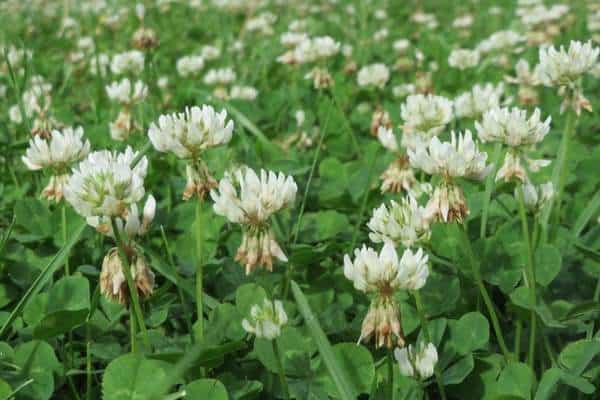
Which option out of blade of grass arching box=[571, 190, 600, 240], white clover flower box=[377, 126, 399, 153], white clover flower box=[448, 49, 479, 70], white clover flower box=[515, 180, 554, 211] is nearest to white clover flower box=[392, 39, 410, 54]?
white clover flower box=[448, 49, 479, 70]

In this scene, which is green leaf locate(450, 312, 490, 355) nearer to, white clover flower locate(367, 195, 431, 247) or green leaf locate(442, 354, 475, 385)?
green leaf locate(442, 354, 475, 385)

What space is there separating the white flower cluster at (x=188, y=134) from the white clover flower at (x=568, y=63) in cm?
94

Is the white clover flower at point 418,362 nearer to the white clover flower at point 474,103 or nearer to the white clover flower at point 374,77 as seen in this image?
the white clover flower at point 474,103

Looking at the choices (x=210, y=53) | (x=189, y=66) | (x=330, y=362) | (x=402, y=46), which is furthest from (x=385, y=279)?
(x=402, y=46)

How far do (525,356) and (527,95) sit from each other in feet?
5.19

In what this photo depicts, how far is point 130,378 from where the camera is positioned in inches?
48.4

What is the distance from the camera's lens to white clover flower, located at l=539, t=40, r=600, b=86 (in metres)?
1.88

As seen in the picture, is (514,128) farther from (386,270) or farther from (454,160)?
(386,270)

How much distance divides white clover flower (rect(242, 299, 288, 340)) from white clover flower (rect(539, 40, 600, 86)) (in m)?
1.09

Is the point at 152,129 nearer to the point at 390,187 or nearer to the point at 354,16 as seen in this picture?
the point at 390,187

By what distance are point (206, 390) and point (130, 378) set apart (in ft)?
0.42

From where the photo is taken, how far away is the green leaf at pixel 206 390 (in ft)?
4.02

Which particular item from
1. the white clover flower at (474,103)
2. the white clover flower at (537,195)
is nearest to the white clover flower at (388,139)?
the white clover flower at (474,103)

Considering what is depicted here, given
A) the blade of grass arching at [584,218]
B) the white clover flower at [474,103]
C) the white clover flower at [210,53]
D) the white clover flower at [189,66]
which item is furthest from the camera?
the white clover flower at [210,53]
